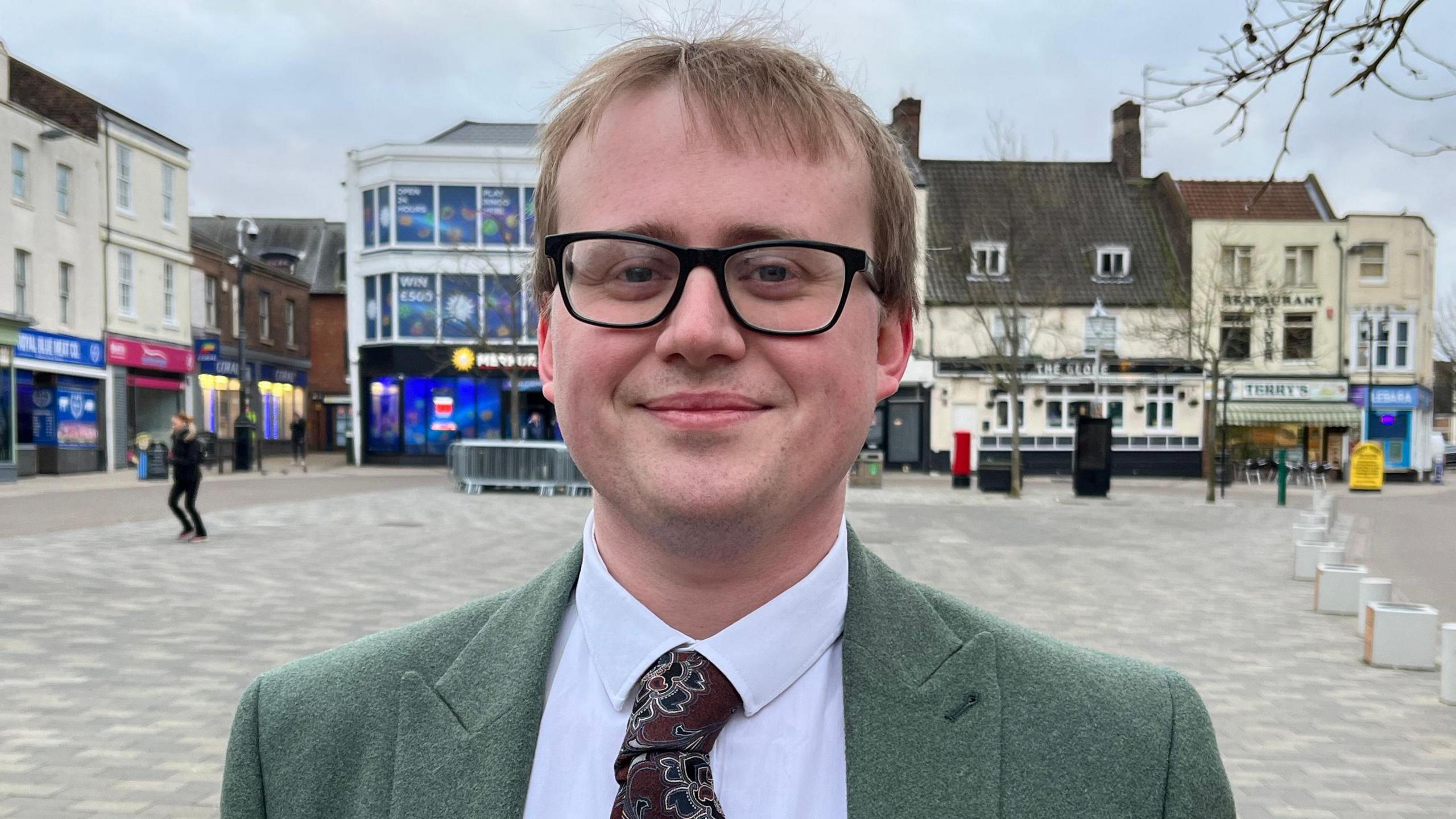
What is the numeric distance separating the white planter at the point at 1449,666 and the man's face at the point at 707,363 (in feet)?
23.4

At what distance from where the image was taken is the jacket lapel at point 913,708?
1354 mm

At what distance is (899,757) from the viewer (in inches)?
54.4

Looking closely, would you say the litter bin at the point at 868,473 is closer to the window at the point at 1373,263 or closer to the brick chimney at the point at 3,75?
the window at the point at 1373,263

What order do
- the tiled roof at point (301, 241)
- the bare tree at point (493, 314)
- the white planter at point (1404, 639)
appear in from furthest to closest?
the tiled roof at point (301, 241) → the bare tree at point (493, 314) → the white planter at point (1404, 639)

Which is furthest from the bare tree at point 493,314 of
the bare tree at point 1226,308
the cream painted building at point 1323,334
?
the cream painted building at point 1323,334

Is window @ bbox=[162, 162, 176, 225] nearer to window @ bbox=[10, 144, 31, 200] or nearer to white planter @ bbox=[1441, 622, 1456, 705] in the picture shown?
window @ bbox=[10, 144, 31, 200]

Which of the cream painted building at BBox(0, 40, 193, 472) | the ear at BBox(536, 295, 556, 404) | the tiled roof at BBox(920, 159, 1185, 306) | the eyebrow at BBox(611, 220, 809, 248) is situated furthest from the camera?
the tiled roof at BBox(920, 159, 1185, 306)

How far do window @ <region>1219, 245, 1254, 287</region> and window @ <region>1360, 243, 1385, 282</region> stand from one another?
154 inches

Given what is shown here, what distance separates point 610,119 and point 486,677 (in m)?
0.83

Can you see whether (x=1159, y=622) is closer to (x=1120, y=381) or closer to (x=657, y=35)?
(x=657, y=35)

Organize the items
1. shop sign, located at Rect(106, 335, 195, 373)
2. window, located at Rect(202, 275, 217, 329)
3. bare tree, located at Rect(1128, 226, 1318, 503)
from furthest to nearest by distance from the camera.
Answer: window, located at Rect(202, 275, 217, 329) < bare tree, located at Rect(1128, 226, 1318, 503) < shop sign, located at Rect(106, 335, 195, 373)

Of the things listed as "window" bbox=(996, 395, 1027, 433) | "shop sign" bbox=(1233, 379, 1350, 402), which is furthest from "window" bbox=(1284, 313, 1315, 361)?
"window" bbox=(996, 395, 1027, 433)

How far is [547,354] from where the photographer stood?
5.46 ft

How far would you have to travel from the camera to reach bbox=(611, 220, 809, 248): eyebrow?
1.40 metres
